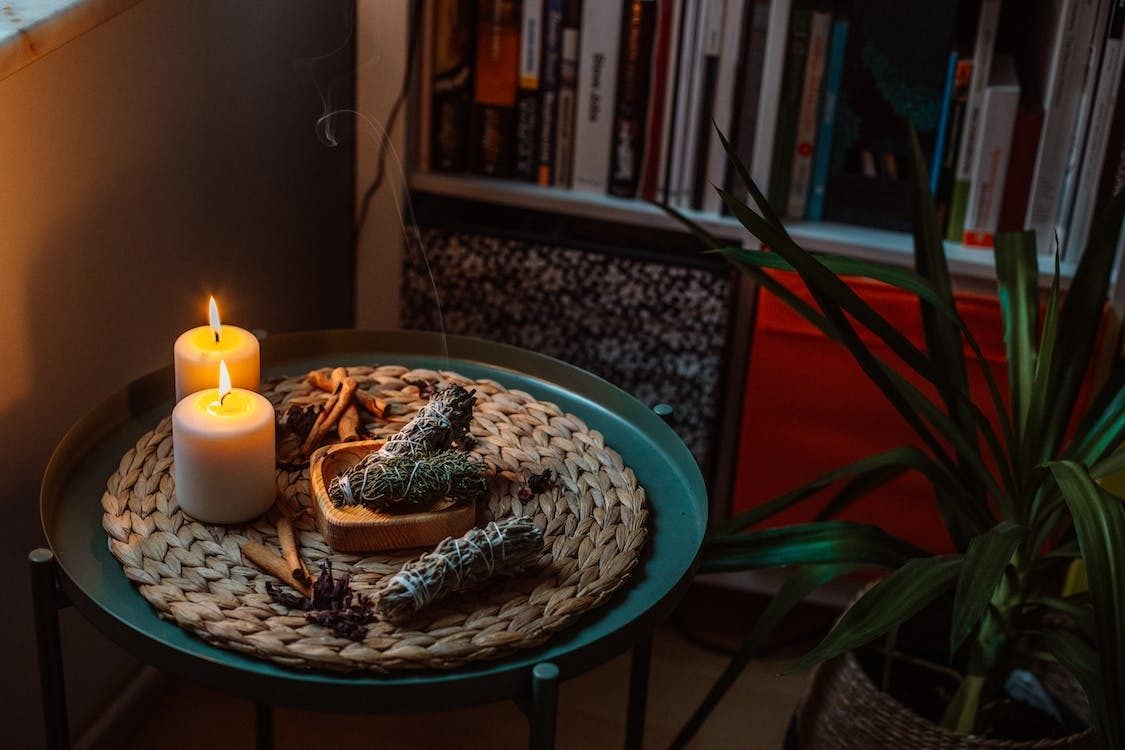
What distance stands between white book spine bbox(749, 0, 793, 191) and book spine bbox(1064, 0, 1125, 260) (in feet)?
1.11

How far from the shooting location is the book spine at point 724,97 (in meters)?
1.52

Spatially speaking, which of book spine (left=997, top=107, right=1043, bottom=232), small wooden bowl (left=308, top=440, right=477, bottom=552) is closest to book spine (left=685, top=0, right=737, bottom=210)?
book spine (left=997, top=107, right=1043, bottom=232)

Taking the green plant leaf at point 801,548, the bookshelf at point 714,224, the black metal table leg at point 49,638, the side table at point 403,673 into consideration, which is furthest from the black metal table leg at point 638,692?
the bookshelf at point 714,224

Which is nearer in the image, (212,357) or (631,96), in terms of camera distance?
(212,357)

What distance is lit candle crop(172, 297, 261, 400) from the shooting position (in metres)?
1.11

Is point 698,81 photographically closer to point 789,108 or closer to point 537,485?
point 789,108

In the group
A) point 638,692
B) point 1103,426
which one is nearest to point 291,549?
point 638,692

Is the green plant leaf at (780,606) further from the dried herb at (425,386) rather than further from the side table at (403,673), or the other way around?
the dried herb at (425,386)

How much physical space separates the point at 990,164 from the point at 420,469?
84 centimetres

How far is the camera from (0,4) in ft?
3.62

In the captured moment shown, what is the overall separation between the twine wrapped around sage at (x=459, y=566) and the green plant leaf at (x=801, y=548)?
0.33 m

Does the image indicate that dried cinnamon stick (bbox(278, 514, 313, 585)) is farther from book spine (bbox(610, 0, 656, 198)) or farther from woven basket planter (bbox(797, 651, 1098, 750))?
book spine (bbox(610, 0, 656, 198))

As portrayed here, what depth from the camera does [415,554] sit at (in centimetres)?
103

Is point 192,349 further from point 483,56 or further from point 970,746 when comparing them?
point 970,746
